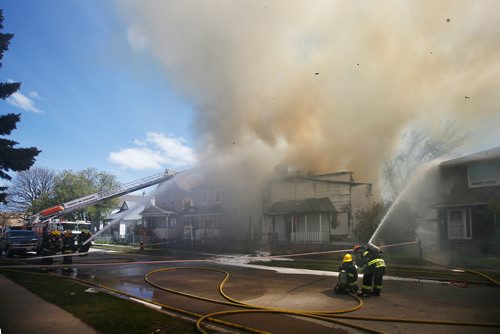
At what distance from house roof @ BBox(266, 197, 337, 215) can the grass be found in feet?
54.9

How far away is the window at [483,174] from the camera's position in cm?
1930

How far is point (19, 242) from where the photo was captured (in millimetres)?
21078

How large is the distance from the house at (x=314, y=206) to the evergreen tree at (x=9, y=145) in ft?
51.1

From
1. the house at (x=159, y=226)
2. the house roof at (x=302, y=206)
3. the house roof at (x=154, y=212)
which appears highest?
the house roof at (x=302, y=206)

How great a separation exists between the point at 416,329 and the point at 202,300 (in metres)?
4.74

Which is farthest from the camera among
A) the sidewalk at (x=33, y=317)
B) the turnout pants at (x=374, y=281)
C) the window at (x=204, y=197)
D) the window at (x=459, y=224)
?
the window at (x=204, y=197)

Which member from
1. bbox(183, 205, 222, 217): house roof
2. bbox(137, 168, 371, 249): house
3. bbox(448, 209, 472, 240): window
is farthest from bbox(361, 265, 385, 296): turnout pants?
bbox(183, 205, 222, 217): house roof

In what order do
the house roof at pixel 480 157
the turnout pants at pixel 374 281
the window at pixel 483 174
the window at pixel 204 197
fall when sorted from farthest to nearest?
the window at pixel 204 197 < the window at pixel 483 174 < the house roof at pixel 480 157 < the turnout pants at pixel 374 281

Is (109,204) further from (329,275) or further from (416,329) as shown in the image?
(416,329)

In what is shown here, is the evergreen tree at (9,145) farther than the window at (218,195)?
No

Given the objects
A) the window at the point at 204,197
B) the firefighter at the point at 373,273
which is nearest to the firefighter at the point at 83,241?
the window at the point at 204,197

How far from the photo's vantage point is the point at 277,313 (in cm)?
737

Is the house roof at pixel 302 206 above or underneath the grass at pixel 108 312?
above

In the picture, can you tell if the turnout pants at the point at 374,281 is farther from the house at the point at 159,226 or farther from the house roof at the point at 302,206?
the house at the point at 159,226
